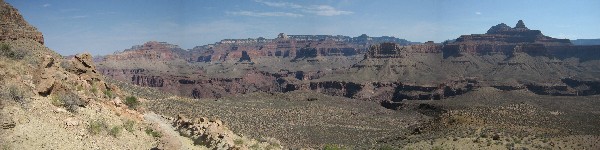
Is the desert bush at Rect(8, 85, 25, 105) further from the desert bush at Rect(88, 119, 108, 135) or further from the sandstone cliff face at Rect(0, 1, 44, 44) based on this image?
the sandstone cliff face at Rect(0, 1, 44, 44)

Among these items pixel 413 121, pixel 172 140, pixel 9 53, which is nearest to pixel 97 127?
pixel 172 140

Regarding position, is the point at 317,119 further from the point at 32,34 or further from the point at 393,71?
the point at 393,71

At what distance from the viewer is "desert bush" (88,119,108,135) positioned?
2533cm

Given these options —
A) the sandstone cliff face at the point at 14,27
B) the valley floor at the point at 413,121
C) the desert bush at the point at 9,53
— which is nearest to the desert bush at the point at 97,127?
the desert bush at the point at 9,53

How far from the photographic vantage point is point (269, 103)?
93188 mm

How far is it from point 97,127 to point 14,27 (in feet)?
85.6

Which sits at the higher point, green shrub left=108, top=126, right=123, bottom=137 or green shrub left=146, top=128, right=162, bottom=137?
green shrub left=108, top=126, right=123, bottom=137

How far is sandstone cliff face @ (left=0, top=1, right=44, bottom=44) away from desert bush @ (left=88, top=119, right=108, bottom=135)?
21564 mm

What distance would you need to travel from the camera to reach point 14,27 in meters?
45.3

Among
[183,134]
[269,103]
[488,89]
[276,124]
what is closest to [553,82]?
[488,89]

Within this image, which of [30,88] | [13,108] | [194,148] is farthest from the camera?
[194,148]

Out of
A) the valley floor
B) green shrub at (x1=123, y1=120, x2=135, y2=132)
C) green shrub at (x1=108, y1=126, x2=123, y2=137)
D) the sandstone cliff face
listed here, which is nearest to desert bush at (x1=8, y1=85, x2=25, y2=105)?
green shrub at (x1=108, y1=126, x2=123, y2=137)

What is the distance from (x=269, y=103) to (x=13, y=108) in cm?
7057

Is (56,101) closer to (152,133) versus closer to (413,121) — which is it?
(152,133)
